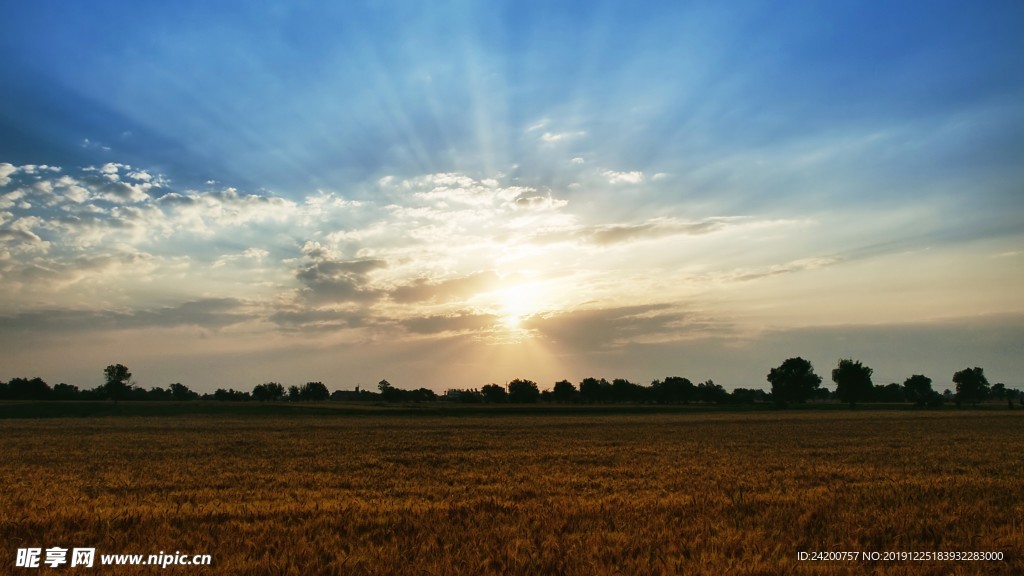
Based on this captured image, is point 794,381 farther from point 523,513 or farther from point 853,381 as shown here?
Result: point 523,513

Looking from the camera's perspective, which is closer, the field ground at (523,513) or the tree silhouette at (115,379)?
the field ground at (523,513)

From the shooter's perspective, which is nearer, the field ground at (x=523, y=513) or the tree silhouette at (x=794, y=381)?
the field ground at (x=523, y=513)

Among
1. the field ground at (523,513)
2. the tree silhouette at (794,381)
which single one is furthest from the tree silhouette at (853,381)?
the field ground at (523,513)

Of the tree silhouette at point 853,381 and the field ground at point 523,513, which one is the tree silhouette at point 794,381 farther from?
the field ground at point 523,513

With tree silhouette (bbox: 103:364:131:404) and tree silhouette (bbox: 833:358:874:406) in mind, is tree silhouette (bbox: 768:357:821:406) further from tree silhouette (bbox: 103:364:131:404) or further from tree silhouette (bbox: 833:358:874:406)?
tree silhouette (bbox: 103:364:131:404)

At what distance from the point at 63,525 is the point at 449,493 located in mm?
8257

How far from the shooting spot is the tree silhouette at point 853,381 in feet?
582

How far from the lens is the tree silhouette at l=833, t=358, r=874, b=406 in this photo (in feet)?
582

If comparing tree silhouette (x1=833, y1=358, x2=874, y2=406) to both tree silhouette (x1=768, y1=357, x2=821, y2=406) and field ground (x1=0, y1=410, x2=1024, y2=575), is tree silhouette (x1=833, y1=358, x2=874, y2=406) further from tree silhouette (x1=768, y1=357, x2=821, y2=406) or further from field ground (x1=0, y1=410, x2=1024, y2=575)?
field ground (x1=0, y1=410, x2=1024, y2=575)

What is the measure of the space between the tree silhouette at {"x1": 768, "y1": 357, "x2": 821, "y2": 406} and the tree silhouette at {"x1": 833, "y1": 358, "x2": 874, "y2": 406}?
7.25m

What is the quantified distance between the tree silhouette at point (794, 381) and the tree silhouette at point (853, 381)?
7.25 m

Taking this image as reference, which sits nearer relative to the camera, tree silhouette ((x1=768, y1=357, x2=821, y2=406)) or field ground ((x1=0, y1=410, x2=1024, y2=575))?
field ground ((x1=0, y1=410, x2=1024, y2=575))

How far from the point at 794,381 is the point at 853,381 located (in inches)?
674

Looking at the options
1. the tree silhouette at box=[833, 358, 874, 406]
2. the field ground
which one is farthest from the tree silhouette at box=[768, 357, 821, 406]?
the field ground
